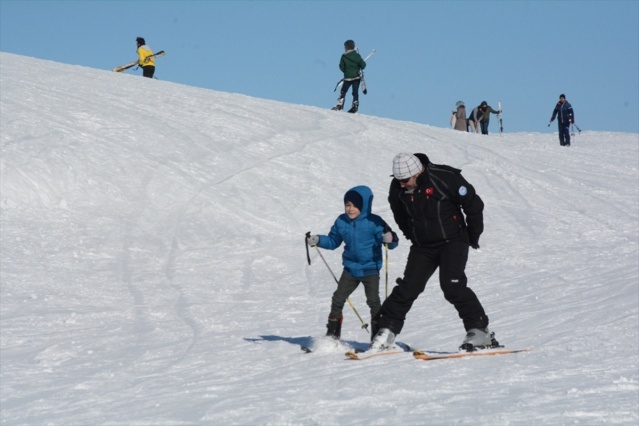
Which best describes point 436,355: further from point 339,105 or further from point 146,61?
point 146,61

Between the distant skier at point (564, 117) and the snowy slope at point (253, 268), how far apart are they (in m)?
1.00

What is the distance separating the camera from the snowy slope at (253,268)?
5.61m

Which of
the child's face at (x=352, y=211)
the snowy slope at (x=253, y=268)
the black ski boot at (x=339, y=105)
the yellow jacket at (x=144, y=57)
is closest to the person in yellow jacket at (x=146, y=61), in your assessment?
the yellow jacket at (x=144, y=57)

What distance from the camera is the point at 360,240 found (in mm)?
7379

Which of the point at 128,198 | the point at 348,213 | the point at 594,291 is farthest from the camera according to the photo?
the point at 128,198

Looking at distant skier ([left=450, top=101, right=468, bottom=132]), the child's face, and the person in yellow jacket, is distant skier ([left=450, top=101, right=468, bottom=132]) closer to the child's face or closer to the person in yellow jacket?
the person in yellow jacket

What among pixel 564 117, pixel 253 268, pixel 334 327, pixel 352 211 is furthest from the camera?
pixel 564 117

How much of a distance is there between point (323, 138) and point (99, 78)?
5779 millimetres

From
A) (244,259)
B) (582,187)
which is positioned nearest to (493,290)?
(244,259)

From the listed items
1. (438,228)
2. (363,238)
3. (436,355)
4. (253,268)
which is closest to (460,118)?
(253,268)

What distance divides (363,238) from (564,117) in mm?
19634

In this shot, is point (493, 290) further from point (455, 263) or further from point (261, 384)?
point (261, 384)

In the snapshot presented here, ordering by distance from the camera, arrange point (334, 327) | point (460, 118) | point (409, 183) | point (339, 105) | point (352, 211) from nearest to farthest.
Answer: point (409, 183) < point (352, 211) < point (334, 327) < point (339, 105) < point (460, 118)

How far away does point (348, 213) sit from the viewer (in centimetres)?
738
